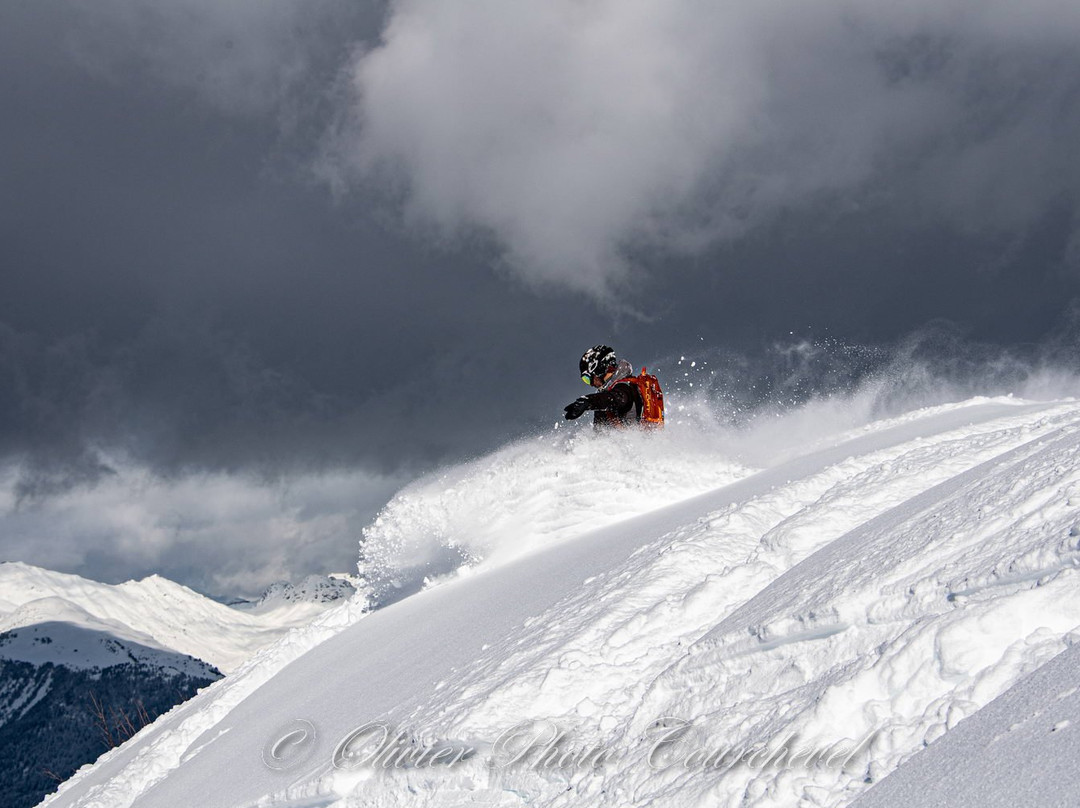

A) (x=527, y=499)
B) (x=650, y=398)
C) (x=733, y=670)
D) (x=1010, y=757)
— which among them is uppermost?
(x=650, y=398)

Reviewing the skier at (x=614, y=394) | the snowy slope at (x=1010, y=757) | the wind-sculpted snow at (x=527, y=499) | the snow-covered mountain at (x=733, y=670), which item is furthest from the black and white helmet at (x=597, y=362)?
the snowy slope at (x=1010, y=757)

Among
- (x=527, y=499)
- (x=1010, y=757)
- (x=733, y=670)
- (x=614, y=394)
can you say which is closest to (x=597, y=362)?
(x=614, y=394)

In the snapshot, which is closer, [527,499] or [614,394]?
[527,499]

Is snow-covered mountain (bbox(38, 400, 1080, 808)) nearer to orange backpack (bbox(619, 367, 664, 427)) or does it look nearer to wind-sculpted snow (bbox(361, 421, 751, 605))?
wind-sculpted snow (bbox(361, 421, 751, 605))

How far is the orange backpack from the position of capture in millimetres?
15250

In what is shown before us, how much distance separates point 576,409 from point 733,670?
32.4 ft

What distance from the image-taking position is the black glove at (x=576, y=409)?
47.2 ft

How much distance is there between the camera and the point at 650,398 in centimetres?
1553

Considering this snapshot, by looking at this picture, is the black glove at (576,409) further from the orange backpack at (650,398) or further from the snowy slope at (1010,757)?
the snowy slope at (1010,757)

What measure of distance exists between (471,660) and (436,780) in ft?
5.92

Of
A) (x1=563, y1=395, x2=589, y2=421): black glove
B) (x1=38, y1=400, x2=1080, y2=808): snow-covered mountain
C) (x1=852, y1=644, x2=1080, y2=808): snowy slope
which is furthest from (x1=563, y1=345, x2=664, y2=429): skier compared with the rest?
(x1=852, y1=644, x2=1080, y2=808): snowy slope

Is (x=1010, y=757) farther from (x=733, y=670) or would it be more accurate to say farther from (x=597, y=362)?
(x=597, y=362)

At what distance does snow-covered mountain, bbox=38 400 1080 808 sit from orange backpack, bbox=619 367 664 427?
13.2 ft

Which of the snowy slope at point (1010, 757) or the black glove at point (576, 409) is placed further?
the black glove at point (576, 409)
